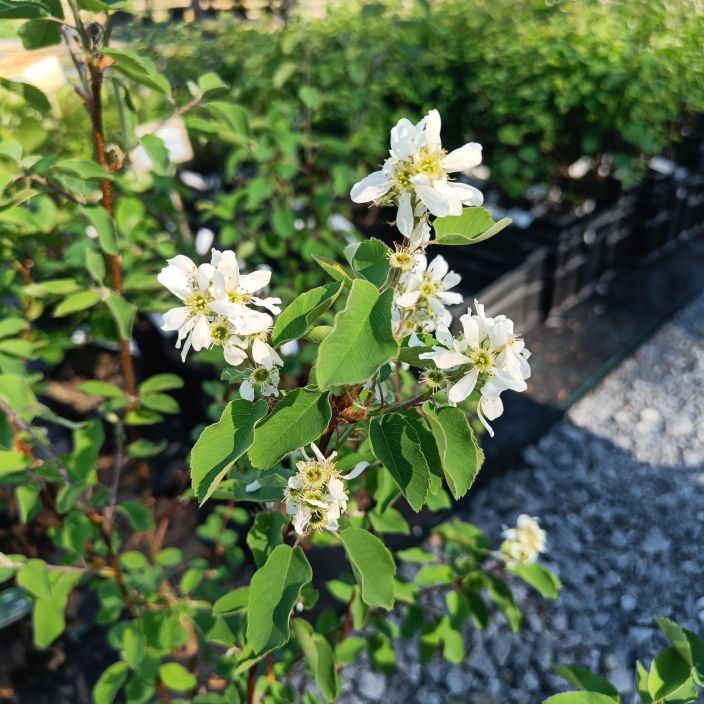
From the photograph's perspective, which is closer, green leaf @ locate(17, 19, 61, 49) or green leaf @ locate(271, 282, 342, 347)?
green leaf @ locate(271, 282, 342, 347)

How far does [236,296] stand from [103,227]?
2.20 feet

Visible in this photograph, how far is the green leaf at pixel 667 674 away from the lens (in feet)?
3.41

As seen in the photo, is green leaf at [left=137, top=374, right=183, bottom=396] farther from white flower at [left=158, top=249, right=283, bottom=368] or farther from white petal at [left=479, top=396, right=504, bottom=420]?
white petal at [left=479, top=396, right=504, bottom=420]

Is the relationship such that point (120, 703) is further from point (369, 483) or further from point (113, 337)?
point (369, 483)

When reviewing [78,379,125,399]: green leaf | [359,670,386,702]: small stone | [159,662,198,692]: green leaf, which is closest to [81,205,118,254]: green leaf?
[78,379,125,399]: green leaf

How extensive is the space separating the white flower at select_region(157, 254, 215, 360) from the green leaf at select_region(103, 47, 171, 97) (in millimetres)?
533

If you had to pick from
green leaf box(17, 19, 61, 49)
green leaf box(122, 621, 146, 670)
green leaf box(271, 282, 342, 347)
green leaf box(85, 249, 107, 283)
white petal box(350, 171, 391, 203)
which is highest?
green leaf box(17, 19, 61, 49)

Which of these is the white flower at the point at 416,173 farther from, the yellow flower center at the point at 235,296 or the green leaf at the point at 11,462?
the green leaf at the point at 11,462

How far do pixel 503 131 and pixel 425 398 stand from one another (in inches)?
110

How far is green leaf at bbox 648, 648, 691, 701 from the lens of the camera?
1.04 metres

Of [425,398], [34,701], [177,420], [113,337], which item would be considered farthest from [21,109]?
[425,398]

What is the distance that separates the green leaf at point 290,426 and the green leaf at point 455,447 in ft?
0.44

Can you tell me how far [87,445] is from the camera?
1.55 meters

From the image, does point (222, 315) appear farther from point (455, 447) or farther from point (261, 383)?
point (455, 447)
